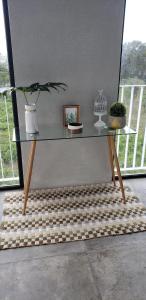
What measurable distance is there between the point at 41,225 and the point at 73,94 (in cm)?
121

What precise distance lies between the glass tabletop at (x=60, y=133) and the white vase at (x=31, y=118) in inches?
1.7

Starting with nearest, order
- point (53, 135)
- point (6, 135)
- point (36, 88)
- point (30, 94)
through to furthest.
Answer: point (36, 88)
point (53, 135)
point (30, 94)
point (6, 135)

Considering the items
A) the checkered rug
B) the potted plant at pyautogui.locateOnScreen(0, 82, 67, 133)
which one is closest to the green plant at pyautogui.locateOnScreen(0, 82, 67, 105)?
the potted plant at pyautogui.locateOnScreen(0, 82, 67, 133)

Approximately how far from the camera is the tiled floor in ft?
4.58

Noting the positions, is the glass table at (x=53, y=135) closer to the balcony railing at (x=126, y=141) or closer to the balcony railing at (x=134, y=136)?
the balcony railing at (x=126, y=141)

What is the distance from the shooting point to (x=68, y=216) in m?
A: 2.06

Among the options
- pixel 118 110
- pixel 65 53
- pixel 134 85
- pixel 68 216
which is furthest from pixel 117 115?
pixel 68 216

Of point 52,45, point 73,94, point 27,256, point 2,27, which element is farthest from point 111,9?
point 27,256

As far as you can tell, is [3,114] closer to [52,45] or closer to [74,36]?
[52,45]

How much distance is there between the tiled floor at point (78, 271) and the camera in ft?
4.58

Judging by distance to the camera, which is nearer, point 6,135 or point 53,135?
point 53,135

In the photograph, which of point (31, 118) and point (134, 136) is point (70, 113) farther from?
point (134, 136)

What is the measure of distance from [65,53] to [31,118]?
2.20 feet

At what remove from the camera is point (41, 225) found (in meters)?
1.95
